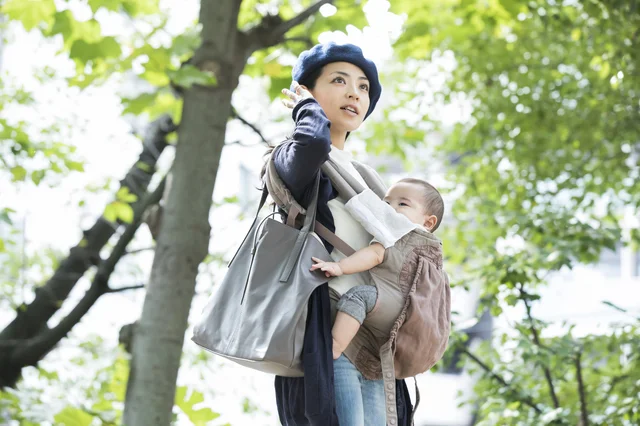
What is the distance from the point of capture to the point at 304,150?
196 centimetres

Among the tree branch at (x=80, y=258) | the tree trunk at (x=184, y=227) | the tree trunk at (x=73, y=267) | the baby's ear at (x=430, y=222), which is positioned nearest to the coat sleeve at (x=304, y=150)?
the baby's ear at (x=430, y=222)

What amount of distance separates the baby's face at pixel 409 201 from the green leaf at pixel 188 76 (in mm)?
2079

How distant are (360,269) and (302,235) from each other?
164 millimetres

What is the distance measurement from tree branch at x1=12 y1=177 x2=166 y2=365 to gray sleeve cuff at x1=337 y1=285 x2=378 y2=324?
3.33m

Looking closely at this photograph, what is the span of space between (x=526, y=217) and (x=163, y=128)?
314 centimetres

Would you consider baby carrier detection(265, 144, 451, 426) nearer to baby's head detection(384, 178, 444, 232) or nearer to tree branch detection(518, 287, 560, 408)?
baby's head detection(384, 178, 444, 232)

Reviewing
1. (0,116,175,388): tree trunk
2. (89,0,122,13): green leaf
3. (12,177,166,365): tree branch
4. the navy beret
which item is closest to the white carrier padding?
the navy beret

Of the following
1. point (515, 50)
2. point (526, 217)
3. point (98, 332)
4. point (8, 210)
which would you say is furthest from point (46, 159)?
point (515, 50)

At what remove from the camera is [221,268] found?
6.61 meters

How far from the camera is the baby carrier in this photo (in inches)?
79.6

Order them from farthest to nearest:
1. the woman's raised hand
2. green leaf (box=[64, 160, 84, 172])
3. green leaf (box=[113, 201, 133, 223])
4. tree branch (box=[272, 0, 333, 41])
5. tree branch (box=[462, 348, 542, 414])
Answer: green leaf (box=[113, 201, 133, 223]) → green leaf (box=[64, 160, 84, 172]) → tree branch (box=[272, 0, 333, 41]) → tree branch (box=[462, 348, 542, 414]) → the woman's raised hand

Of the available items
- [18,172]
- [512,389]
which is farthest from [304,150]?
[18,172]

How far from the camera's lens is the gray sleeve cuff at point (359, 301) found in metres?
1.97

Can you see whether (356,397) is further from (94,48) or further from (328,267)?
(94,48)
